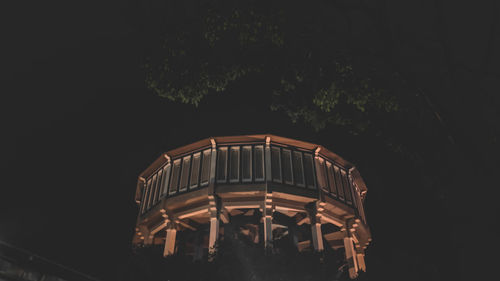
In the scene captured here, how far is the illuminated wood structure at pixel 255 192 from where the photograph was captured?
600 inches

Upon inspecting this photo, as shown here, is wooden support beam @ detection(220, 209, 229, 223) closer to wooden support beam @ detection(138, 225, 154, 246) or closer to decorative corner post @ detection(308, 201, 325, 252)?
decorative corner post @ detection(308, 201, 325, 252)

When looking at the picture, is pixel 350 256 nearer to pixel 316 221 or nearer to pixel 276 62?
pixel 316 221

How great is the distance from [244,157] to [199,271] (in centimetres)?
668

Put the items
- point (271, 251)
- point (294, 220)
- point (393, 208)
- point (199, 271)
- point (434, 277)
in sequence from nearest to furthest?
1. point (199, 271)
2. point (271, 251)
3. point (434, 277)
4. point (294, 220)
5. point (393, 208)

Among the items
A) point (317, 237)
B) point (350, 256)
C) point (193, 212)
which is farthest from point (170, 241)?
point (350, 256)

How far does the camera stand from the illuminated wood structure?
15234 millimetres

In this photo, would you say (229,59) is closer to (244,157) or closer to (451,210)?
(451,210)

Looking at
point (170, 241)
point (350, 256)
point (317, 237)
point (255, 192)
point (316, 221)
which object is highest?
point (255, 192)

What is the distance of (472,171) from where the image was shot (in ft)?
16.0

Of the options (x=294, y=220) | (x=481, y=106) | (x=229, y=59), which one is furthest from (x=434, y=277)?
(x=229, y=59)

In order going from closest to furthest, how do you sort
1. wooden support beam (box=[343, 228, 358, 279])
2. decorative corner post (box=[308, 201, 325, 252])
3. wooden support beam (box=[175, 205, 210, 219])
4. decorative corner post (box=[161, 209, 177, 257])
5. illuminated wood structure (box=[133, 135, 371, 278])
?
decorative corner post (box=[308, 201, 325, 252])
illuminated wood structure (box=[133, 135, 371, 278])
wooden support beam (box=[175, 205, 210, 219])
decorative corner post (box=[161, 209, 177, 257])
wooden support beam (box=[343, 228, 358, 279])

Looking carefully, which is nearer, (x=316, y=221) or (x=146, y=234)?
(x=316, y=221)

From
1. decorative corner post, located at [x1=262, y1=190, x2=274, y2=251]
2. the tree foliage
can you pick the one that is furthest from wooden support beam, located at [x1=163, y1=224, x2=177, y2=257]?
the tree foliage

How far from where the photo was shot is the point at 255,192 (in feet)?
49.6
